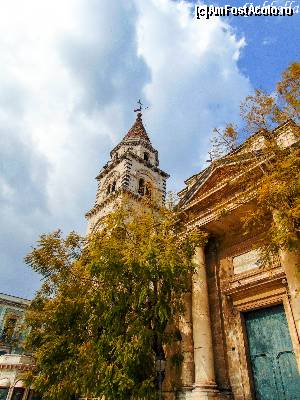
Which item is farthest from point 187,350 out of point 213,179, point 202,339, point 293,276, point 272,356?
point 213,179

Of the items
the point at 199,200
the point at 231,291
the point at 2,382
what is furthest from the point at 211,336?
the point at 2,382

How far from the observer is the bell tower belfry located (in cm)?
3177

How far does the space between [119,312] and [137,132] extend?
3361 centimetres


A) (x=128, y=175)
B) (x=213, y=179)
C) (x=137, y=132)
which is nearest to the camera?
(x=213, y=179)

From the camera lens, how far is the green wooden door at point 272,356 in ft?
33.8

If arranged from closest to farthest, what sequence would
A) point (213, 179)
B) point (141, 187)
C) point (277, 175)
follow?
1. point (277, 175)
2. point (213, 179)
3. point (141, 187)

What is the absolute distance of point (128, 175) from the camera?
33188 mm

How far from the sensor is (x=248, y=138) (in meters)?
11.7

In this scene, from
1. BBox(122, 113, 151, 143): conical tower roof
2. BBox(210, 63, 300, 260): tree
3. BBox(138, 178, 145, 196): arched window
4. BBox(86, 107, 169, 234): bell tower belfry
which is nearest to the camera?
BBox(210, 63, 300, 260): tree

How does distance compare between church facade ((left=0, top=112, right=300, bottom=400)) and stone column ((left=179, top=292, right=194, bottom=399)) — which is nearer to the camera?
church facade ((left=0, top=112, right=300, bottom=400))

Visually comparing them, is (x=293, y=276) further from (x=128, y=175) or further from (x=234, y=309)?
(x=128, y=175)

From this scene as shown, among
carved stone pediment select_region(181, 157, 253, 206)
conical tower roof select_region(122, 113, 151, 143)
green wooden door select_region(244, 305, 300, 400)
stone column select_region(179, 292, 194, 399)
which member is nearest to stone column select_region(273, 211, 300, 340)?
green wooden door select_region(244, 305, 300, 400)

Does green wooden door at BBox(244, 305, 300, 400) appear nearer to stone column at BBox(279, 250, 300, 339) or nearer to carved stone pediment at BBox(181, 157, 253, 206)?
stone column at BBox(279, 250, 300, 339)

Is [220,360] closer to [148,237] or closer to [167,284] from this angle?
[167,284]
